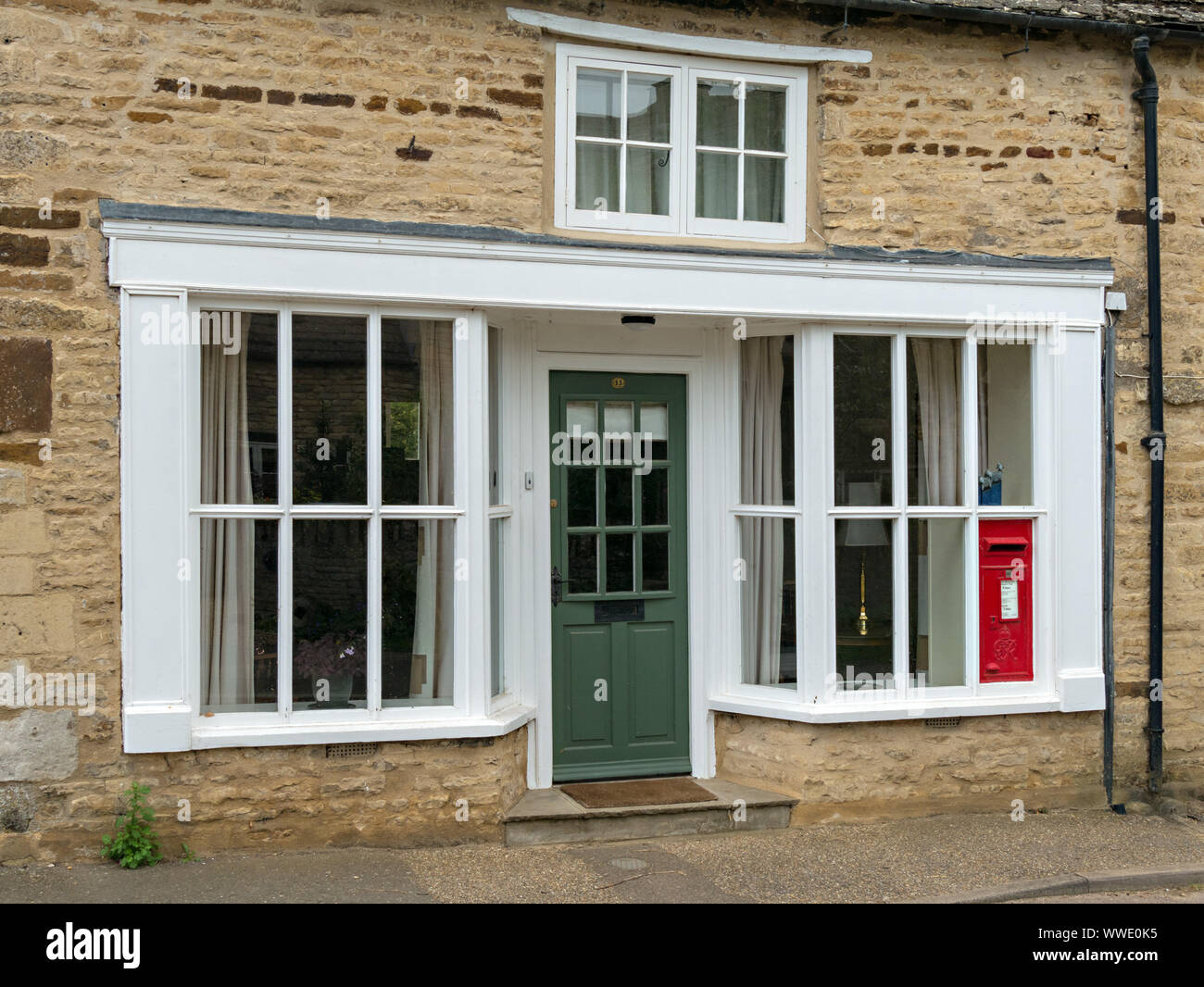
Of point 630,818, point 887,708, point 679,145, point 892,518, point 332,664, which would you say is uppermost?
point 679,145

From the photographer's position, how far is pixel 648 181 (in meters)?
6.87

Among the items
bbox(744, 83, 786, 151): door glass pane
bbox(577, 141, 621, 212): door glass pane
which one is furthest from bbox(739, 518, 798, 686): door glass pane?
bbox(744, 83, 786, 151): door glass pane

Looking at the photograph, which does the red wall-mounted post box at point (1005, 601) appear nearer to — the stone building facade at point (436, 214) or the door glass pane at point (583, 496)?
the stone building facade at point (436, 214)

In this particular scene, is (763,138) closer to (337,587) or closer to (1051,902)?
(337,587)

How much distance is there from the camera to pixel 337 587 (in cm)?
632

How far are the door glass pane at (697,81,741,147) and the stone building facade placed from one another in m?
0.29

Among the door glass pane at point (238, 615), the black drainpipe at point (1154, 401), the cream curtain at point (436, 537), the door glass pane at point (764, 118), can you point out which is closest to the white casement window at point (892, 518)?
the black drainpipe at point (1154, 401)

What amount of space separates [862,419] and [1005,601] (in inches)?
54.4

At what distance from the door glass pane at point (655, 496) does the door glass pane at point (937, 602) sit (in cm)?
144

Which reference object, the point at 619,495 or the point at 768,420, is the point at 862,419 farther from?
the point at 619,495

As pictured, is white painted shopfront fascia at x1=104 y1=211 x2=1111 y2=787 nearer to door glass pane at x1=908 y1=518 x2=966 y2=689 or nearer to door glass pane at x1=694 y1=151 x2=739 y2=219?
door glass pane at x1=908 y1=518 x2=966 y2=689

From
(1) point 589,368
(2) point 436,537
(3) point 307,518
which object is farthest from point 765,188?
(3) point 307,518

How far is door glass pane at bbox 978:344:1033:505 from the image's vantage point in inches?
286

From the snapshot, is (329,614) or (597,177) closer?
(329,614)
